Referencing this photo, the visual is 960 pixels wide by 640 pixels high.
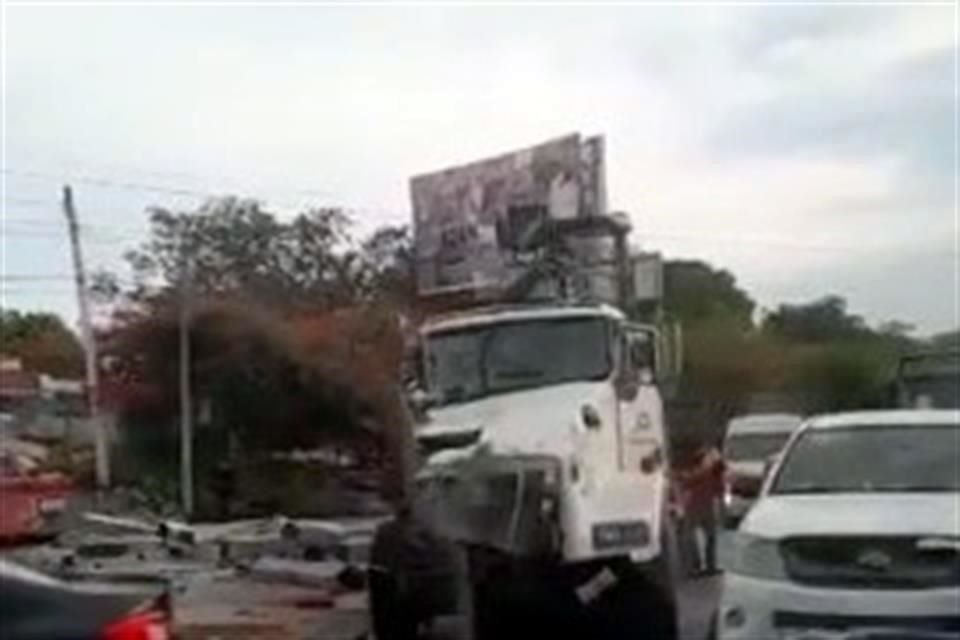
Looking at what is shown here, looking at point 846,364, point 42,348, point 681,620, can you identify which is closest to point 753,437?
point 681,620

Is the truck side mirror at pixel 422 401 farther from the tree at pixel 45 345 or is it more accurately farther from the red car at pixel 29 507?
the tree at pixel 45 345

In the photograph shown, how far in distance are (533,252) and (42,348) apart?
37.2 m

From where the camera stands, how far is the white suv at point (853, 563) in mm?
11312

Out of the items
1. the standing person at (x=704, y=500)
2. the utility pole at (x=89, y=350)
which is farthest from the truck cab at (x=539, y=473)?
the utility pole at (x=89, y=350)

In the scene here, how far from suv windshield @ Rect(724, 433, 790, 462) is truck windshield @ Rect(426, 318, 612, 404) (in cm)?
1238

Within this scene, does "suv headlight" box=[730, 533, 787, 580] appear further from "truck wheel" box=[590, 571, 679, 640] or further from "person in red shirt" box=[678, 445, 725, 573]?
"person in red shirt" box=[678, 445, 725, 573]

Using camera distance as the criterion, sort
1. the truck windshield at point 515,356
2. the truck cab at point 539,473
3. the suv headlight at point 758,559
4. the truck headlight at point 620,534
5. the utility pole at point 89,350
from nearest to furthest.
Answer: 1. the suv headlight at point 758,559
2. the truck cab at point 539,473
3. the truck headlight at point 620,534
4. the truck windshield at point 515,356
5. the utility pole at point 89,350

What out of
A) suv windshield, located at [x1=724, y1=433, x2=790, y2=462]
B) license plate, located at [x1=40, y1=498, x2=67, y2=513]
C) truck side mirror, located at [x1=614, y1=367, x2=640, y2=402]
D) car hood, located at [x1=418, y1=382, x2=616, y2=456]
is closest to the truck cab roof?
truck side mirror, located at [x1=614, y1=367, x2=640, y2=402]

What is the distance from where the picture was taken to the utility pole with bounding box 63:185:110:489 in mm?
39812

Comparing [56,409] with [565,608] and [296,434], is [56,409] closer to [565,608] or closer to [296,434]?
[296,434]

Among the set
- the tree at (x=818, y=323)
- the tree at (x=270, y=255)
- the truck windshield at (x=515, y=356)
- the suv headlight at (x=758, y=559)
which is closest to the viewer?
the suv headlight at (x=758, y=559)

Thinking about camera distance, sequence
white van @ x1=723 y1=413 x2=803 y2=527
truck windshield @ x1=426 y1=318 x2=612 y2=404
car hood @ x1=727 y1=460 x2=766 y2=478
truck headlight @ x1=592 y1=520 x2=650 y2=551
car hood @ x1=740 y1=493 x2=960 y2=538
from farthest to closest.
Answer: white van @ x1=723 y1=413 x2=803 y2=527 < car hood @ x1=727 y1=460 x2=766 y2=478 < truck windshield @ x1=426 y1=318 x2=612 y2=404 < truck headlight @ x1=592 y1=520 x2=650 y2=551 < car hood @ x1=740 y1=493 x2=960 y2=538

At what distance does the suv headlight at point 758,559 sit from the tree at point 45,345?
37.8 m

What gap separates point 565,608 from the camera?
1620 centimetres
